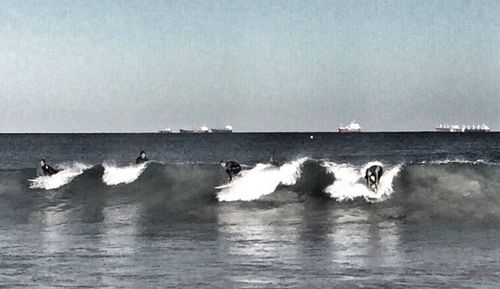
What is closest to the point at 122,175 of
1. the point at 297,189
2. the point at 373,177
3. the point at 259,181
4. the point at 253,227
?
the point at 259,181

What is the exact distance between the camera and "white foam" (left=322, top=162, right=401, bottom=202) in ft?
96.5

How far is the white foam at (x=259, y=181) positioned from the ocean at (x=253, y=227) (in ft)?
0.18

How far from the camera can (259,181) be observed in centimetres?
3181

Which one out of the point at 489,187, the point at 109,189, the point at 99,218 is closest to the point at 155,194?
the point at 109,189

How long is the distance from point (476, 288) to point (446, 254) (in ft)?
10.9

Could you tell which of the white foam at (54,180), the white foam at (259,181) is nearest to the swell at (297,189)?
the white foam at (259,181)

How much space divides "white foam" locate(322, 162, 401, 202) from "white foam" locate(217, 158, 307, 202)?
157 cm

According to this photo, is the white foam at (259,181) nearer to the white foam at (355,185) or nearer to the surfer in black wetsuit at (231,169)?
the surfer in black wetsuit at (231,169)

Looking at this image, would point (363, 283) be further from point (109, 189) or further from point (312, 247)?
point (109, 189)

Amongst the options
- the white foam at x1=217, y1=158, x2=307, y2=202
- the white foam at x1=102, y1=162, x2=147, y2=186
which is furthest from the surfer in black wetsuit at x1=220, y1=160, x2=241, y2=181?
the white foam at x1=102, y1=162, x2=147, y2=186

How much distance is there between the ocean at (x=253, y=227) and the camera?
594 inches

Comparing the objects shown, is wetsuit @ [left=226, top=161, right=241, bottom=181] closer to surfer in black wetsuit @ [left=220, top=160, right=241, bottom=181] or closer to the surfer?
surfer in black wetsuit @ [left=220, top=160, right=241, bottom=181]

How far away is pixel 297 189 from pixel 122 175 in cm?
982

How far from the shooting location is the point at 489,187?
29438 millimetres
